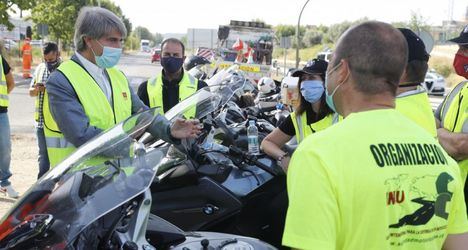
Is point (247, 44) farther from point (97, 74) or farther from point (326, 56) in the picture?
point (97, 74)

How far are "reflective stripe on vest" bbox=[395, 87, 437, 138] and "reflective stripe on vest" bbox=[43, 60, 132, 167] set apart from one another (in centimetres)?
171

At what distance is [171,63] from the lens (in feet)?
17.0

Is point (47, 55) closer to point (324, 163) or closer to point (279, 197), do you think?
point (279, 197)

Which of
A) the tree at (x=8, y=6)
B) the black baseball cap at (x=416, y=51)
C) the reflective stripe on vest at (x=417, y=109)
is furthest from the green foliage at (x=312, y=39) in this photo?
the reflective stripe on vest at (x=417, y=109)

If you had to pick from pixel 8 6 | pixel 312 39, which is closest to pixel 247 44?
pixel 8 6

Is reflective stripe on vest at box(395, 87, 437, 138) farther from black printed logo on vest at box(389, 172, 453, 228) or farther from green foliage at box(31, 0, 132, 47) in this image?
green foliage at box(31, 0, 132, 47)

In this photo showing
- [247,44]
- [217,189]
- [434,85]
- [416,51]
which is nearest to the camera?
[416,51]

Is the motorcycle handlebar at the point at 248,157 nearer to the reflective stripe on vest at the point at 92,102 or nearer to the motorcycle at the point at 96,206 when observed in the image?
the reflective stripe on vest at the point at 92,102

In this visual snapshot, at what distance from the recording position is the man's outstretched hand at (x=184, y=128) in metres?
2.91

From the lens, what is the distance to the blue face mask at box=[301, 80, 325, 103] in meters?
4.07

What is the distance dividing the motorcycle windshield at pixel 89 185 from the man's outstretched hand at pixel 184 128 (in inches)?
23.3

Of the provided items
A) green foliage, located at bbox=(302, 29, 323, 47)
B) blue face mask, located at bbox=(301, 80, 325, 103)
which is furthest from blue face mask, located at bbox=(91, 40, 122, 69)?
→ green foliage, located at bbox=(302, 29, 323, 47)

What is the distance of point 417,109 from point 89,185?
1612 millimetres

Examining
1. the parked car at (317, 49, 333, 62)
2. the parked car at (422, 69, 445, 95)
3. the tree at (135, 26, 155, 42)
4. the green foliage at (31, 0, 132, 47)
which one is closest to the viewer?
the parked car at (317, 49, 333, 62)
